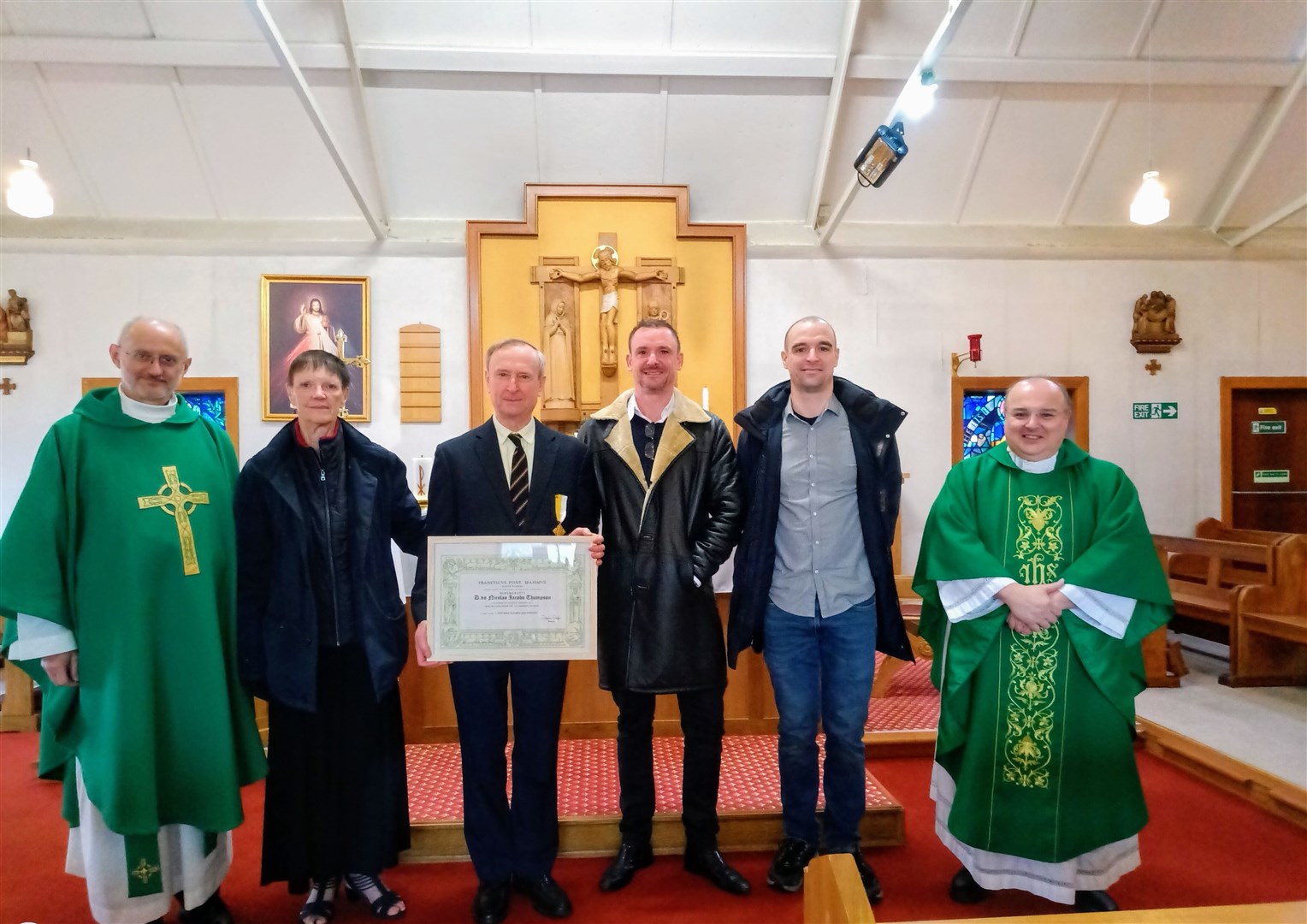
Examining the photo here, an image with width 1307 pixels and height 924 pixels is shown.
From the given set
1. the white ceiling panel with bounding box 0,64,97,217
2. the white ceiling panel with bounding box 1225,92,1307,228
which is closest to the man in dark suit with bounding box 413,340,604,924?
the white ceiling panel with bounding box 0,64,97,217

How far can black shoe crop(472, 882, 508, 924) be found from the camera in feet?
6.96

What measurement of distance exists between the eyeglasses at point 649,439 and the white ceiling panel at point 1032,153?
188 inches

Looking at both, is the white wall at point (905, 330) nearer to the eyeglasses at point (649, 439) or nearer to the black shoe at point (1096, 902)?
the eyeglasses at point (649, 439)

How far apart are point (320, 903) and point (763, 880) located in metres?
1.37

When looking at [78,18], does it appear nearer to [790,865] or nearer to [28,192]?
[28,192]

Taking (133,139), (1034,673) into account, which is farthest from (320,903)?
(133,139)

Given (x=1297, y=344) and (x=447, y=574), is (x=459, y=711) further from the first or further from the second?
(x=1297, y=344)

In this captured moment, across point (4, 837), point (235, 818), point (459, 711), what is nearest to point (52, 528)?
point (235, 818)

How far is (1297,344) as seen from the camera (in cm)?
625

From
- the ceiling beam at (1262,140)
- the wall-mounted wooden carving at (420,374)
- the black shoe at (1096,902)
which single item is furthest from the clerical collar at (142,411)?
the ceiling beam at (1262,140)

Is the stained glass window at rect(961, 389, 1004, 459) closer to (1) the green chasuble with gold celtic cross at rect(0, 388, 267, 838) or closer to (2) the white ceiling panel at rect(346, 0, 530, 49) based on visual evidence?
(2) the white ceiling panel at rect(346, 0, 530, 49)

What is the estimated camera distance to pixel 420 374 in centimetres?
566

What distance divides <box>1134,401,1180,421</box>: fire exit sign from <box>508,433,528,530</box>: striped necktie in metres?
6.04

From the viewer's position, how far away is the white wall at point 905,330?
18.4 feet
